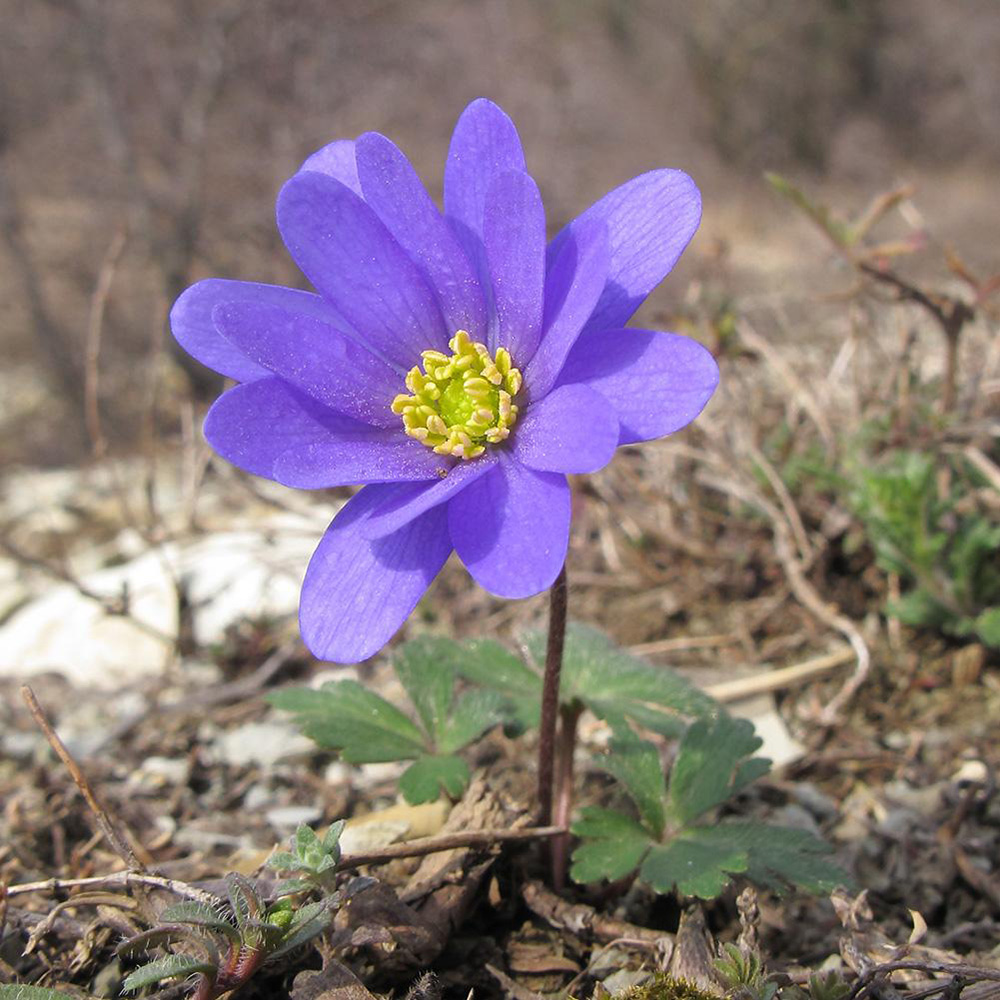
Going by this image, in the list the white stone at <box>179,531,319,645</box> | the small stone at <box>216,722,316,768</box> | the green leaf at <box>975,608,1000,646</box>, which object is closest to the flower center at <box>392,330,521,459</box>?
the small stone at <box>216,722,316,768</box>

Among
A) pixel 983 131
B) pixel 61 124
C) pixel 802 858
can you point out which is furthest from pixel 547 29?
pixel 802 858

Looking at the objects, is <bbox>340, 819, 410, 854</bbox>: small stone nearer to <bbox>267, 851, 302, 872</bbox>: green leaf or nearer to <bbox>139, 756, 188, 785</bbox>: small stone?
<bbox>267, 851, 302, 872</bbox>: green leaf

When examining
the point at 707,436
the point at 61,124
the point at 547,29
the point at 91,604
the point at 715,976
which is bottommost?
the point at 715,976

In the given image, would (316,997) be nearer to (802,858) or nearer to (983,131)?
(802,858)

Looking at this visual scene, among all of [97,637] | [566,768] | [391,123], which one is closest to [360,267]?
[566,768]

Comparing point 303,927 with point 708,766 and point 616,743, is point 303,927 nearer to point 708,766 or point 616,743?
point 616,743
